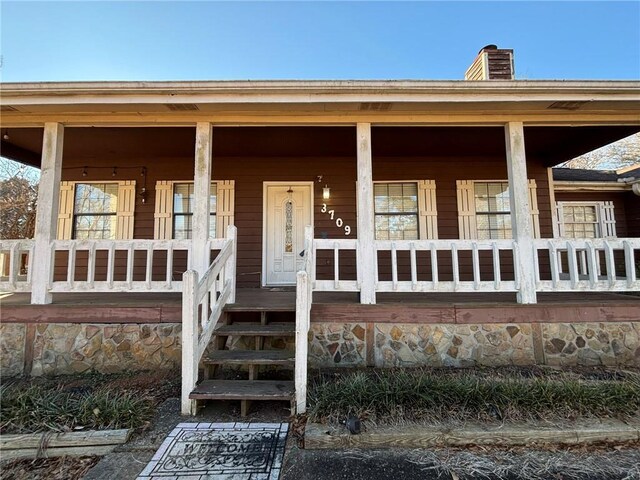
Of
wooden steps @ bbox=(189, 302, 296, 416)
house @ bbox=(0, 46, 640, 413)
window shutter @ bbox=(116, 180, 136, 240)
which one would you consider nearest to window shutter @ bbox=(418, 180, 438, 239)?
house @ bbox=(0, 46, 640, 413)

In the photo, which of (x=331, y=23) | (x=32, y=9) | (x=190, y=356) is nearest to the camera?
(x=190, y=356)

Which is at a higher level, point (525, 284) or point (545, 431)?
point (525, 284)

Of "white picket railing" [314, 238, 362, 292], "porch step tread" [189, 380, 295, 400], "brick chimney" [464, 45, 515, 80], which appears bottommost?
"porch step tread" [189, 380, 295, 400]

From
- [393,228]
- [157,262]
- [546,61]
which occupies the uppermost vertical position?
[546,61]

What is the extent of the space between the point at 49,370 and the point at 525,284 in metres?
5.30

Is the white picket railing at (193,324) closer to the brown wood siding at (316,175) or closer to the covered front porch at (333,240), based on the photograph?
the covered front porch at (333,240)

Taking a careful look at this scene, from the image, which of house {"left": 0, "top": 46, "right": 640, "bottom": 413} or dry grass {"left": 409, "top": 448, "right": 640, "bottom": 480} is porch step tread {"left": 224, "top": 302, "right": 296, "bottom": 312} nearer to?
house {"left": 0, "top": 46, "right": 640, "bottom": 413}

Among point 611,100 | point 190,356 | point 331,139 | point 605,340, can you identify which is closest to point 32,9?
point 331,139

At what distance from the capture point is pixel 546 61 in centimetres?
1211

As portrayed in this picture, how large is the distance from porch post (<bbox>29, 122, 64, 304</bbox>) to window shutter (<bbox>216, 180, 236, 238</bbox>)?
227 centimetres

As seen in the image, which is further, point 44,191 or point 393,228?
point 393,228

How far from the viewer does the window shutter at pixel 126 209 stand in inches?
220

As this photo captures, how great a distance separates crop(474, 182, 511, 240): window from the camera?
577 centimetres

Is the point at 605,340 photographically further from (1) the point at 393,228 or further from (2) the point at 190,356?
(2) the point at 190,356
